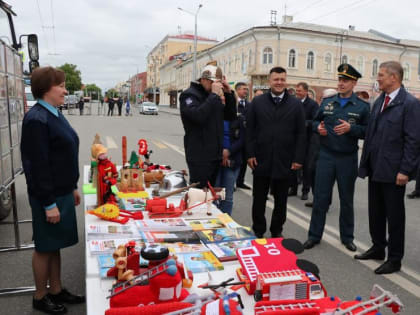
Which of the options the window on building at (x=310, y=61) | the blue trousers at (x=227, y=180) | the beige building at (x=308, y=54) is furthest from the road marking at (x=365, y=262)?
the window on building at (x=310, y=61)

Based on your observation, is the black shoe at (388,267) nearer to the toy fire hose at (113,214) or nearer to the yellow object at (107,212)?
the toy fire hose at (113,214)

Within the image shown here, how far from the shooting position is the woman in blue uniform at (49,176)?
248 centimetres

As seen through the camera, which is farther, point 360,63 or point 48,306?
point 360,63

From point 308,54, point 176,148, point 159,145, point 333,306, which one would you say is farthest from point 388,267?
point 308,54

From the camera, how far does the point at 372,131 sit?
3.87 m

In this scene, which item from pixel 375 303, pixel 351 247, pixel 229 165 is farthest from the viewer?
pixel 229 165

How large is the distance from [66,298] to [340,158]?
3142mm

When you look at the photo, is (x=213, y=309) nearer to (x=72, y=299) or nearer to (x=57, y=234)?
(x=57, y=234)

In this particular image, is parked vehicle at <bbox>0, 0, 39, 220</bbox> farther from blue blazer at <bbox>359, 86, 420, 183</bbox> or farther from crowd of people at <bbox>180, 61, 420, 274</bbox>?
blue blazer at <bbox>359, 86, 420, 183</bbox>

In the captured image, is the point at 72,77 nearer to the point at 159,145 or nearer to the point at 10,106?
the point at 159,145

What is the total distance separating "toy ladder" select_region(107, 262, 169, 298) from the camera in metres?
1.77

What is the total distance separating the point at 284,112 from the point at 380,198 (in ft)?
4.50

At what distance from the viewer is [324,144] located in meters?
4.38

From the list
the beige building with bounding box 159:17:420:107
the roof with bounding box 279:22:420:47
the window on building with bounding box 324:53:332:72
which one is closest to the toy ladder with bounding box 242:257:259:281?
the beige building with bounding box 159:17:420:107
